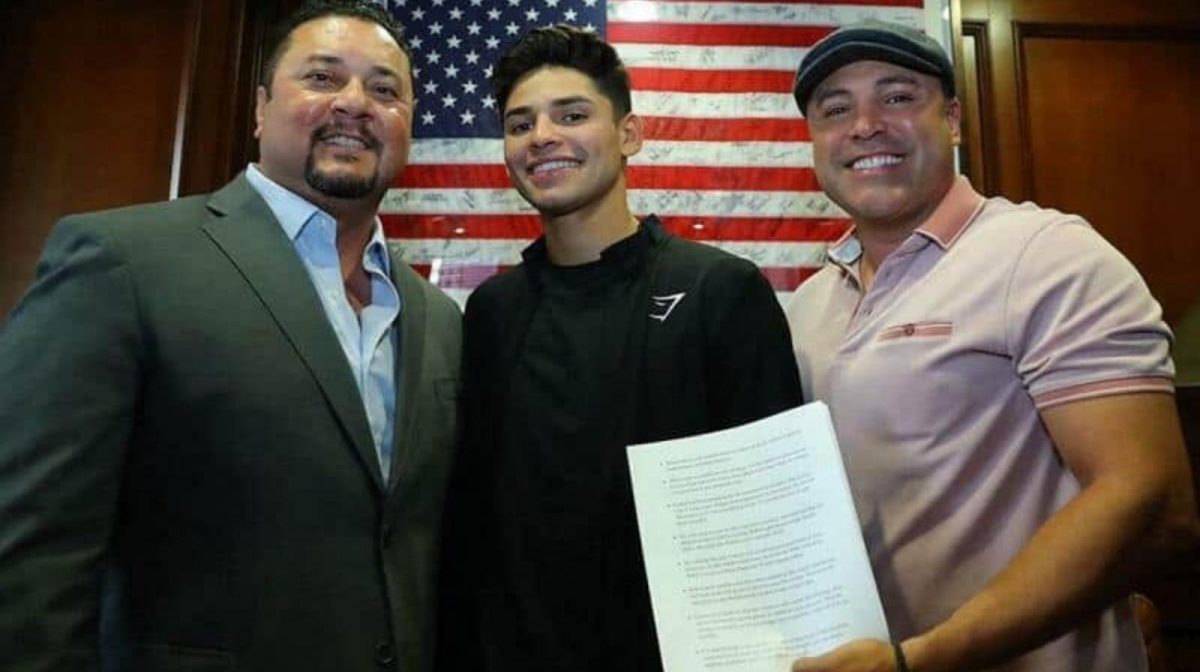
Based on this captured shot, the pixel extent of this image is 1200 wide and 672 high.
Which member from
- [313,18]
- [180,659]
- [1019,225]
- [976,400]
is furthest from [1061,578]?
[313,18]

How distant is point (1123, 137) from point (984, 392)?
80.2 inches

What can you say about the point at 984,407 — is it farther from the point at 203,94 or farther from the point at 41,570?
the point at 203,94

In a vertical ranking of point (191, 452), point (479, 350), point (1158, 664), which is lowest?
point (1158, 664)

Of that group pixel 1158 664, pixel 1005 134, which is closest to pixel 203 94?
pixel 1005 134

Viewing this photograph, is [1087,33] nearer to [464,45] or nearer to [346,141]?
[464,45]

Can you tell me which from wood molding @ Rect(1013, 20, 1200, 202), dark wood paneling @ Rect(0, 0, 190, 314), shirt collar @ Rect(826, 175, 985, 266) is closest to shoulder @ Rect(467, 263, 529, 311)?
shirt collar @ Rect(826, 175, 985, 266)

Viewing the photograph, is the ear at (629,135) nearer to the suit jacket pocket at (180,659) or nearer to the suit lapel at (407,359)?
the suit lapel at (407,359)

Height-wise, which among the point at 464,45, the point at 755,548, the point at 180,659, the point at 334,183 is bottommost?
the point at 180,659

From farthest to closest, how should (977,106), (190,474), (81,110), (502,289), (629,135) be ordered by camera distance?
(977,106), (81,110), (629,135), (502,289), (190,474)

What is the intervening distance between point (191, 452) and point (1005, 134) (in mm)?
2545

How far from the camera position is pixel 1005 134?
2830 mm

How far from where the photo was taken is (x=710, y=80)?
2713 millimetres

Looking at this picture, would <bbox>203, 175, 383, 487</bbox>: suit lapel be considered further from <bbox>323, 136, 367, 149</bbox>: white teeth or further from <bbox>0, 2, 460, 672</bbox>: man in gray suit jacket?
<bbox>323, 136, 367, 149</bbox>: white teeth

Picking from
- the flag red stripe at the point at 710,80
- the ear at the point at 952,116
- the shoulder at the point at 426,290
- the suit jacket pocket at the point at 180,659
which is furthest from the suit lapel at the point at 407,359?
the flag red stripe at the point at 710,80
